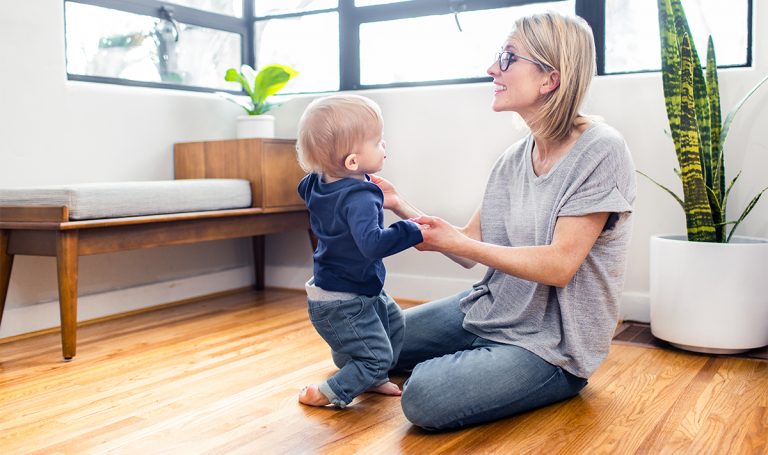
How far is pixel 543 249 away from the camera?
1.69m

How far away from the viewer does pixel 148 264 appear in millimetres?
3227

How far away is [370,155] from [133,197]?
3.91 feet

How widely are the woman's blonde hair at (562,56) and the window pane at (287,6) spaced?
6.91ft

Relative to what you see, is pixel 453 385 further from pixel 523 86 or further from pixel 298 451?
pixel 523 86

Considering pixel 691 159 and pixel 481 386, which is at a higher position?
pixel 691 159

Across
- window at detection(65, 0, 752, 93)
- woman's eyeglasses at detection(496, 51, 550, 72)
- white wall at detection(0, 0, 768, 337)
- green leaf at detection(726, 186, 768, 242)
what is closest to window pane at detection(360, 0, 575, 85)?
window at detection(65, 0, 752, 93)

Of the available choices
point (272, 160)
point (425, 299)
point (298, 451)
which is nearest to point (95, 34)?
point (272, 160)

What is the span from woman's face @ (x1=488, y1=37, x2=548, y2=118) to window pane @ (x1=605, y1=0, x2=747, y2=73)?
4.21 ft

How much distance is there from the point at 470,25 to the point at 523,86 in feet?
5.28

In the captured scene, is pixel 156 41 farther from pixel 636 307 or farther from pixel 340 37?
pixel 636 307

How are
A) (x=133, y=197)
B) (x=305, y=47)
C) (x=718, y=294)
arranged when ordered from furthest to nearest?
(x=305, y=47) < (x=133, y=197) < (x=718, y=294)

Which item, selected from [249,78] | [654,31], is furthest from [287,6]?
[654,31]

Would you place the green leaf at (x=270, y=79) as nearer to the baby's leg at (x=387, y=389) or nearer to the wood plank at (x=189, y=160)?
the wood plank at (x=189, y=160)

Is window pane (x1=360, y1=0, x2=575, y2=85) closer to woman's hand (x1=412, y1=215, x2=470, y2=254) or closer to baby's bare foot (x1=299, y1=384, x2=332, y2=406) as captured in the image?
woman's hand (x1=412, y1=215, x2=470, y2=254)
